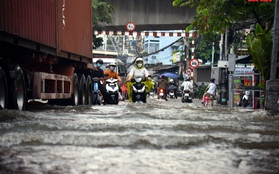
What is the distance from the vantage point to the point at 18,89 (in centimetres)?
798

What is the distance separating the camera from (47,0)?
972cm

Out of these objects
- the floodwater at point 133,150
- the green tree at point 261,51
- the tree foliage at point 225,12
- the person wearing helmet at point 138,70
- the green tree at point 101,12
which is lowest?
the floodwater at point 133,150

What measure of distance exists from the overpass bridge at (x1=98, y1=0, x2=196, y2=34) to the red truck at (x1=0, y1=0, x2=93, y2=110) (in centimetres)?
997

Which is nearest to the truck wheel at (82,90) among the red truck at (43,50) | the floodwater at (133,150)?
the red truck at (43,50)

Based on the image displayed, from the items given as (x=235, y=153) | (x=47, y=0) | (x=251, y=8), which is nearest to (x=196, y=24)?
(x=251, y=8)

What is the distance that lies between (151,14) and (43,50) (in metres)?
15.1

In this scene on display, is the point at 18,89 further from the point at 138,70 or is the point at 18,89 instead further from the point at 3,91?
the point at 138,70

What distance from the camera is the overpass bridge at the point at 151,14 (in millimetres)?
23922

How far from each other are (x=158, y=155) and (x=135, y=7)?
21415mm

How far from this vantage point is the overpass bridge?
23.9 meters

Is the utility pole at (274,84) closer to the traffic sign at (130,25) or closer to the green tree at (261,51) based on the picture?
the green tree at (261,51)

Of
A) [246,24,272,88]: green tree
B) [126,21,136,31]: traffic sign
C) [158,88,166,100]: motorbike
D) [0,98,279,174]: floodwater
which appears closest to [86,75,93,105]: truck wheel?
[246,24,272,88]: green tree

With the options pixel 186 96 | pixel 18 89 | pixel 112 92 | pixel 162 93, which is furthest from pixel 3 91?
pixel 162 93

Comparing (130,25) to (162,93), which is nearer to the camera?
(162,93)
